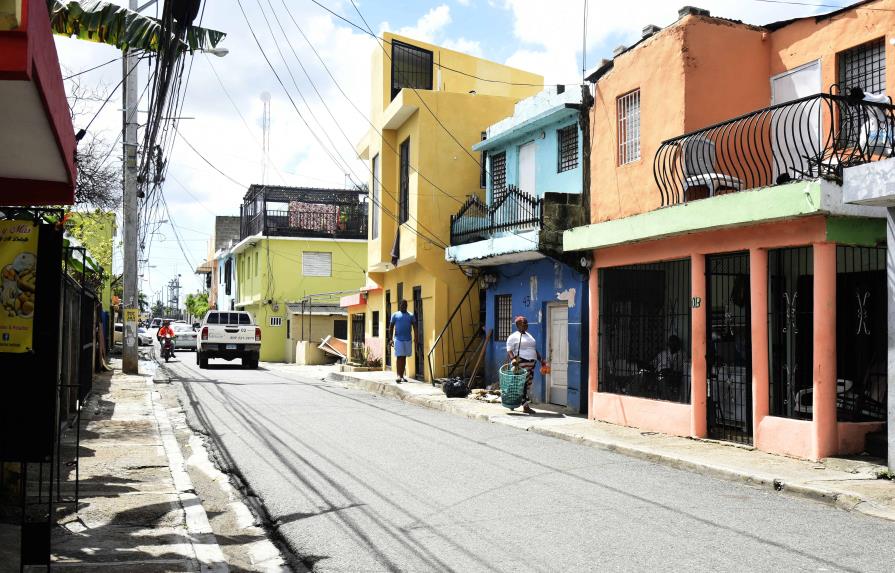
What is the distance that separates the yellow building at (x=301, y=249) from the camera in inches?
1709

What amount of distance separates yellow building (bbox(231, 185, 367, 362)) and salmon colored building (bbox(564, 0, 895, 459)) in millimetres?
29148

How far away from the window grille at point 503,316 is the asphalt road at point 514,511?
297 inches

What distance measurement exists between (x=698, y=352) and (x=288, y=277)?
108ft

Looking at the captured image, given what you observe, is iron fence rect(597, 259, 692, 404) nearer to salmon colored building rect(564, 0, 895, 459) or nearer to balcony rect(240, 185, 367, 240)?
salmon colored building rect(564, 0, 895, 459)

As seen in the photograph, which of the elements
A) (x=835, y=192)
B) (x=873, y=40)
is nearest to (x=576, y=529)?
(x=835, y=192)

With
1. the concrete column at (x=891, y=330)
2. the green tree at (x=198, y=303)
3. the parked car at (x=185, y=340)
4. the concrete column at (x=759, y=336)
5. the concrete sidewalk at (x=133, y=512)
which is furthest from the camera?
the green tree at (x=198, y=303)

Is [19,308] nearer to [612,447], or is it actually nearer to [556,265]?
[612,447]

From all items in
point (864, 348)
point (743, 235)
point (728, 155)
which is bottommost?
point (864, 348)

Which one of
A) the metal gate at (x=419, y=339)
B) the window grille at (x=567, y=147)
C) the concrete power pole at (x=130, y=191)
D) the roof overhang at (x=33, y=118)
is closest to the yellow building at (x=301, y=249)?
the concrete power pole at (x=130, y=191)

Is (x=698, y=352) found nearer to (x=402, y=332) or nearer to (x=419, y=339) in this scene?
(x=402, y=332)

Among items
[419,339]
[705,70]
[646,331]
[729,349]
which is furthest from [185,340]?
[705,70]

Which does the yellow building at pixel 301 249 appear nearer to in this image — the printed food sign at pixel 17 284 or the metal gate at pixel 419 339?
the metal gate at pixel 419 339

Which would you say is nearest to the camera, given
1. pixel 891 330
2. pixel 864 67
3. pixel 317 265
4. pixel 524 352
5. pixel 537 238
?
pixel 891 330

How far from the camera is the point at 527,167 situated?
1973 centimetres
